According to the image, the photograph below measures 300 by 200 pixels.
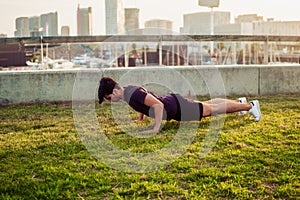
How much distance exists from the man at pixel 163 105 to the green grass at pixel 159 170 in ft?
0.48

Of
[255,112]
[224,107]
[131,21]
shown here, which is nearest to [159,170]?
[224,107]

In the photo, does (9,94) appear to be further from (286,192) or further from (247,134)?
(286,192)

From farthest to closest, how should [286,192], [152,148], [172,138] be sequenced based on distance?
[172,138] → [152,148] → [286,192]

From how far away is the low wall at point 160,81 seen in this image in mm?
6613

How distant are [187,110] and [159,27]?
3188 mm

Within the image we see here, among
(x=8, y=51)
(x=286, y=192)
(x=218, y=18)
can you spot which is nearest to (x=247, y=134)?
(x=286, y=192)

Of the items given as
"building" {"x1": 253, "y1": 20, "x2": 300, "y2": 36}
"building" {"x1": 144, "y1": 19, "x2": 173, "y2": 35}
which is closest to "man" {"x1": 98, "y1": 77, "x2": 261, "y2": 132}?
"building" {"x1": 144, "y1": 19, "x2": 173, "y2": 35}

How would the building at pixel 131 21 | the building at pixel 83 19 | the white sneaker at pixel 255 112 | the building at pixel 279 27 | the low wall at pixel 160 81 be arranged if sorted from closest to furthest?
the white sneaker at pixel 255 112, the low wall at pixel 160 81, the building at pixel 131 21, the building at pixel 83 19, the building at pixel 279 27

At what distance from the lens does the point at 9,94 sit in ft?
21.5

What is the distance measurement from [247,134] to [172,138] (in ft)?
2.60

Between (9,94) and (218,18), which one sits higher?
(218,18)

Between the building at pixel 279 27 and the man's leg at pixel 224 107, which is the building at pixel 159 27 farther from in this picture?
the building at pixel 279 27

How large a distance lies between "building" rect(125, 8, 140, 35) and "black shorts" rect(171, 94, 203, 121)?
121 inches

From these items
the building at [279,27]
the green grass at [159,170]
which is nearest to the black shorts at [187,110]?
the green grass at [159,170]
